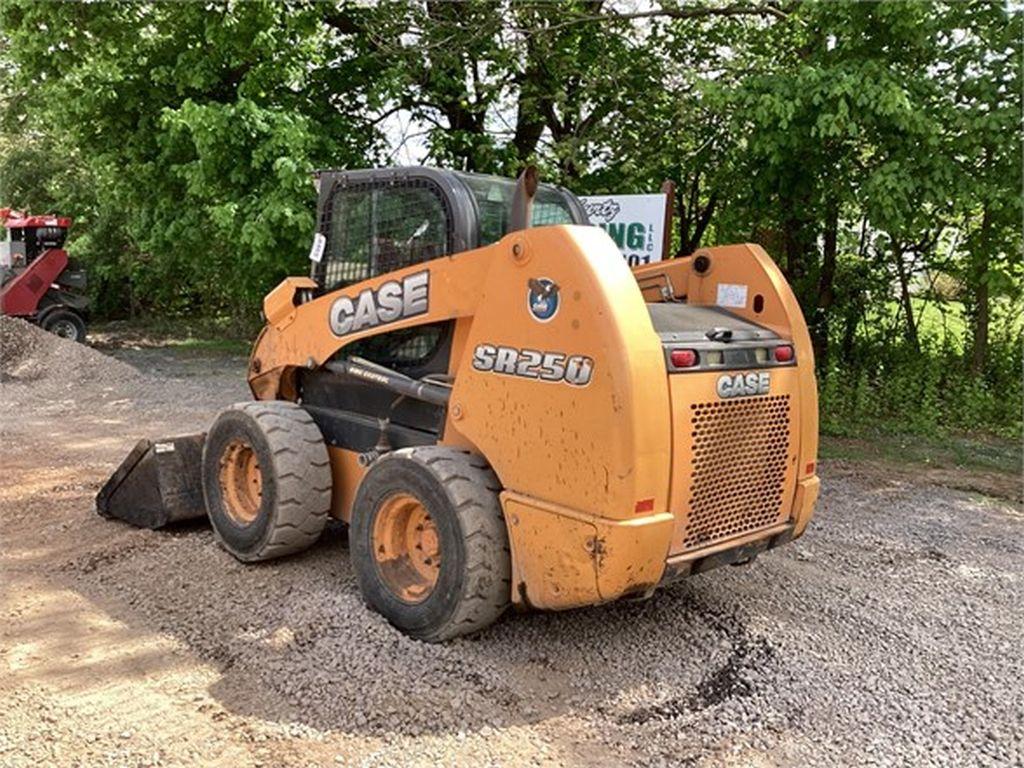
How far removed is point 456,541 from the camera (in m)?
3.61

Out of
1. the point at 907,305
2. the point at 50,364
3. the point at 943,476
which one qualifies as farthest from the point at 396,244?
the point at 50,364

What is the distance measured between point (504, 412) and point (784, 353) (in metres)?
1.32

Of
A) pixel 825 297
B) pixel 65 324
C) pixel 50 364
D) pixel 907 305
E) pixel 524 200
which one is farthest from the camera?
pixel 65 324

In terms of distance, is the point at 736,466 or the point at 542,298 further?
the point at 736,466

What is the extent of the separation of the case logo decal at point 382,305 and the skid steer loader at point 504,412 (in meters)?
0.01

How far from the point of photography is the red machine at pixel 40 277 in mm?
13578

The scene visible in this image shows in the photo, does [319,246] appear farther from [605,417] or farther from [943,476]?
[943,476]

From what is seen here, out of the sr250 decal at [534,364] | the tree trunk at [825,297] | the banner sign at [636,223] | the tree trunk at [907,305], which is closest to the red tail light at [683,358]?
the sr250 decal at [534,364]

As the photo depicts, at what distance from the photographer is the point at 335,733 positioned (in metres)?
3.15

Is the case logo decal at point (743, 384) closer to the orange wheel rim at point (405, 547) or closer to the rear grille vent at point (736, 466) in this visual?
the rear grille vent at point (736, 466)

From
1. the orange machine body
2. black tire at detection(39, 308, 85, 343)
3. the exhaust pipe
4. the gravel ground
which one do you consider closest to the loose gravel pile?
black tire at detection(39, 308, 85, 343)

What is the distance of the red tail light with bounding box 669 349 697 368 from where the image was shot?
3465mm

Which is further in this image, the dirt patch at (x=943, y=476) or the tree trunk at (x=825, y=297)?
the tree trunk at (x=825, y=297)

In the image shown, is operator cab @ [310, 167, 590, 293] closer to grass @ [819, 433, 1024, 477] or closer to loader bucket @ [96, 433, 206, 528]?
loader bucket @ [96, 433, 206, 528]
